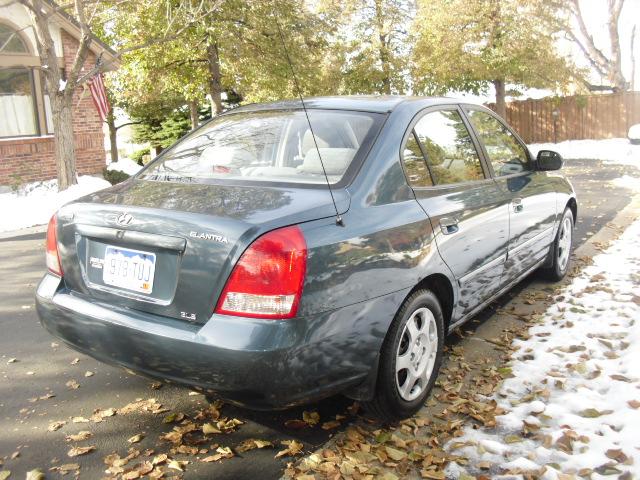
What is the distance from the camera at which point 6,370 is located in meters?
3.91

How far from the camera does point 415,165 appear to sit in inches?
133

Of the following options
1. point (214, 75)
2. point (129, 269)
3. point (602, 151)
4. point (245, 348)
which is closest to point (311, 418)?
point (245, 348)

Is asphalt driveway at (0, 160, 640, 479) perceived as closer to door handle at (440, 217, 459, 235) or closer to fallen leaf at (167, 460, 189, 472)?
fallen leaf at (167, 460, 189, 472)

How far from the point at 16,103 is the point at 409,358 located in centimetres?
1573

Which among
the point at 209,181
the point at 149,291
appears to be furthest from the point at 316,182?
the point at 149,291

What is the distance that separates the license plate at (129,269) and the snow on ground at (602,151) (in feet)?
59.1

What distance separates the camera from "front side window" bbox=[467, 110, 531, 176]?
430cm

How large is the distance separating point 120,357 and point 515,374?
2.33m

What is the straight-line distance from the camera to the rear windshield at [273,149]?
3.21 metres

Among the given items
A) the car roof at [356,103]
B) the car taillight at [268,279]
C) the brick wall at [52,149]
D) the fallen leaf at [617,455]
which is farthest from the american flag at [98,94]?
the fallen leaf at [617,455]

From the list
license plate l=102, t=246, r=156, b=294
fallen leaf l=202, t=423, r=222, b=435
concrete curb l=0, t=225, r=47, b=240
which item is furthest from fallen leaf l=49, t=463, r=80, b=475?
concrete curb l=0, t=225, r=47, b=240

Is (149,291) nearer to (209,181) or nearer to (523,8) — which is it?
(209,181)

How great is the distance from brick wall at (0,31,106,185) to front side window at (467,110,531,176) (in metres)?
12.5

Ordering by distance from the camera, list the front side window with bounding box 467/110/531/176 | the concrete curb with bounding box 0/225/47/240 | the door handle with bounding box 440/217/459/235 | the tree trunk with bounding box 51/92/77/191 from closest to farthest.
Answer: the door handle with bounding box 440/217/459/235
the front side window with bounding box 467/110/531/176
the concrete curb with bounding box 0/225/47/240
the tree trunk with bounding box 51/92/77/191
